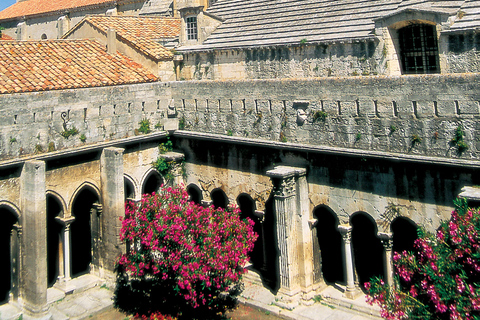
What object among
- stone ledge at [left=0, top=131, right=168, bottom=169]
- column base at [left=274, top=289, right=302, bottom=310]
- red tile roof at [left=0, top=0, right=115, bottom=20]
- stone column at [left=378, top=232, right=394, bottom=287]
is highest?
red tile roof at [left=0, top=0, right=115, bottom=20]

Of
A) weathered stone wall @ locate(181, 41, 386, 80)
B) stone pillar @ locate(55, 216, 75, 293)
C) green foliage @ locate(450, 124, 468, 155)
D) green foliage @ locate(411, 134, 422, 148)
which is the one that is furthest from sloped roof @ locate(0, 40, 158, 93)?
green foliage @ locate(450, 124, 468, 155)

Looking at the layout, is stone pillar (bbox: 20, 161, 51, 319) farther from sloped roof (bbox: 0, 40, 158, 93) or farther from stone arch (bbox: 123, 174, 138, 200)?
stone arch (bbox: 123, 174, 138, 200)

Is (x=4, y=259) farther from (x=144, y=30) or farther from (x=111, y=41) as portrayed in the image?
(x=144, y=30)

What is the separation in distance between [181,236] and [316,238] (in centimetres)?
405

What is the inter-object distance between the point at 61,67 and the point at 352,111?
932cm

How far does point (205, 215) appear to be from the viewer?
523 inches

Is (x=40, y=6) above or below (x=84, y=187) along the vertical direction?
above

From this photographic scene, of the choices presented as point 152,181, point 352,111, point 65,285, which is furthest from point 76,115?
point 352,111

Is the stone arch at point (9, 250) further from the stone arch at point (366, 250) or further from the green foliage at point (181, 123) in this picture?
the stone arch at point (366, 250)

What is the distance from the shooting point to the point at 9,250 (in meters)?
16.0

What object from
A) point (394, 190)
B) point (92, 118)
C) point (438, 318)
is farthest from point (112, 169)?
point (438, 318)

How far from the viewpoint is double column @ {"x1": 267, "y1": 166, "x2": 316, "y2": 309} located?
13602 mm

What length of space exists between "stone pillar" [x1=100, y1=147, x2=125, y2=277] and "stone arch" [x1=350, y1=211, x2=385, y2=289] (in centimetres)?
691

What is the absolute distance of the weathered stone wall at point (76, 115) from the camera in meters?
13.4
